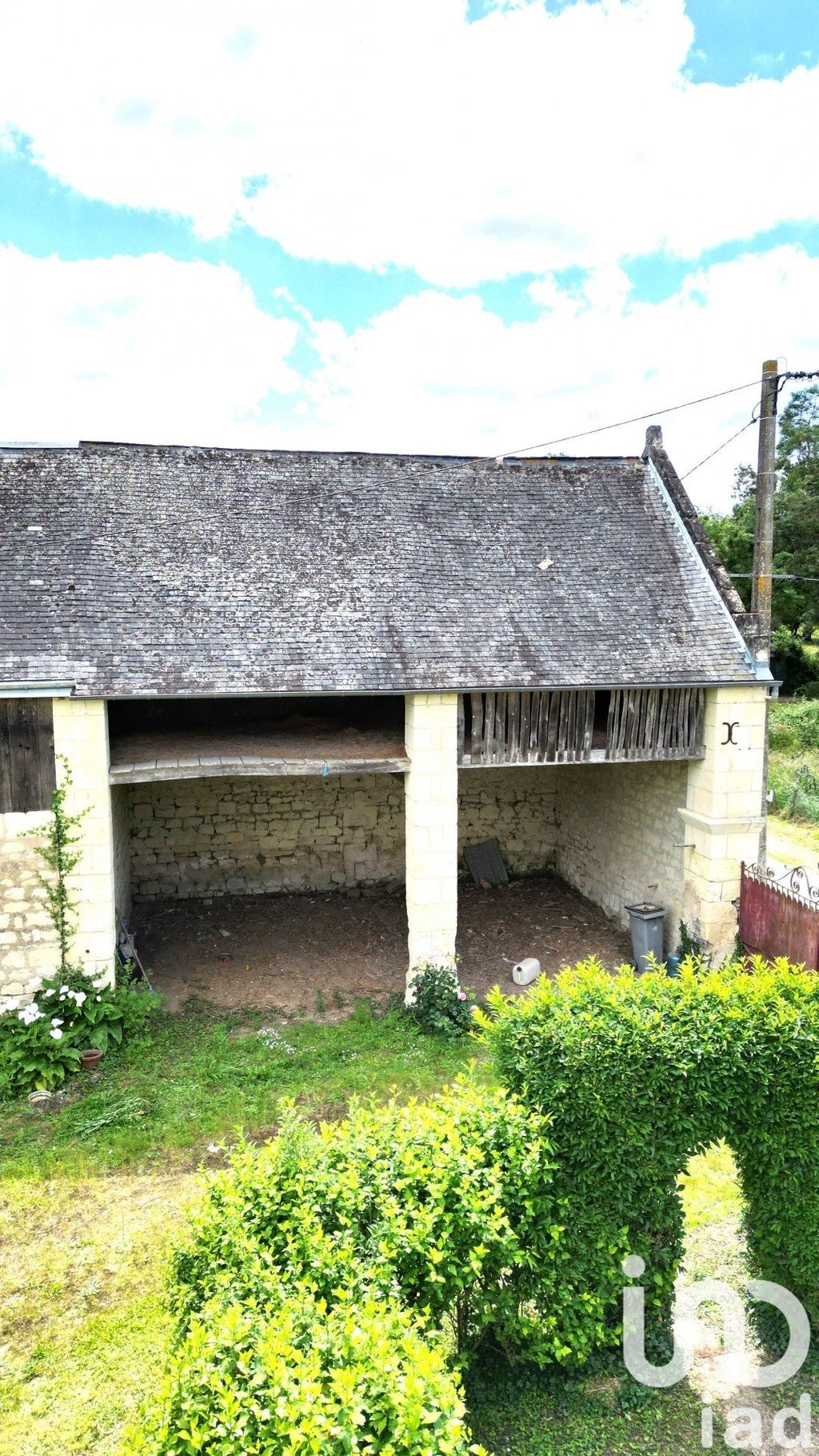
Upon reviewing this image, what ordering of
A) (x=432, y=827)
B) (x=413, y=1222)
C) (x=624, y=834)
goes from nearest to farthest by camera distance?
(x=413, y=1222) → (x=432, y=827) → (x=624, y=834)

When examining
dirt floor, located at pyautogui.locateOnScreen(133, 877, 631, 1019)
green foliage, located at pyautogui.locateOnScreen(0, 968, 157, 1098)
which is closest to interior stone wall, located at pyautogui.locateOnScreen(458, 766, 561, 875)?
dirt floor, located at pyautogui.locateOnScreen(133, 877, 631, 1019)

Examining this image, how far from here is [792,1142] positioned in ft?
18.1

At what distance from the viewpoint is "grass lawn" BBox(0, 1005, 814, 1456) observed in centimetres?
514

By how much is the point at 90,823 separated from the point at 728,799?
7280 mm

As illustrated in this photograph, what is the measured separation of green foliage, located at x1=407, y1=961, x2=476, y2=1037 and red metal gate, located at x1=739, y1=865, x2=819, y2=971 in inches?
136

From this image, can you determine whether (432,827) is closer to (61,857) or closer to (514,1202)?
(61,857)

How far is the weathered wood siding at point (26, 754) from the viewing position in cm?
907

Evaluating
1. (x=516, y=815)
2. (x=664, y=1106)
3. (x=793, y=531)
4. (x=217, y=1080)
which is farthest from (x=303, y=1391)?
(x=793, y=531)

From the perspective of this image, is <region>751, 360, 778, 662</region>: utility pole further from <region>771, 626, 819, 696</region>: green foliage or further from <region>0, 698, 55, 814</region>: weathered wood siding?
<region>771, 626, 819, 696</region>: green foliage

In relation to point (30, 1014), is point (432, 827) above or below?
above

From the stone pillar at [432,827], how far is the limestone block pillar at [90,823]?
3280 millimetres

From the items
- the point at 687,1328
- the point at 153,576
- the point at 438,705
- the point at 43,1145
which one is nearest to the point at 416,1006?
the point at 438,705

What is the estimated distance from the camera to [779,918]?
10.0m

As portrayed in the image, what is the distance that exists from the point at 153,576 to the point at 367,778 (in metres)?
5.37
